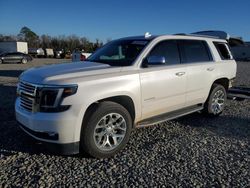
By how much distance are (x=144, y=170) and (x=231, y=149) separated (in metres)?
1.69

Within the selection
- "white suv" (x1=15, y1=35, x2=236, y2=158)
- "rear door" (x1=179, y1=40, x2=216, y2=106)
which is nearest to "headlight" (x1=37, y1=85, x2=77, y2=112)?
"white suv" (x1=15, y1=35, x2=236, y2=158)

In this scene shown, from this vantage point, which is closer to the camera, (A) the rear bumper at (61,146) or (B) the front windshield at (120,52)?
(A) the rear bumper at (61,146)

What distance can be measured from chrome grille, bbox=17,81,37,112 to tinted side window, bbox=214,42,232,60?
4.41m

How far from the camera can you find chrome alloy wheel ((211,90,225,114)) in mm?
6438

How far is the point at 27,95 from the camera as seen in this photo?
4.00m

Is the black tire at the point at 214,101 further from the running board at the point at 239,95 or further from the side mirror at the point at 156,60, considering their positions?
the side mirror at the point at 156,60

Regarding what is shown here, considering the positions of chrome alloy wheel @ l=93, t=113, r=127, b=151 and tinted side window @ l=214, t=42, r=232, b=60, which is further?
tinted side window @ l=214, t=42, r=232, b=60

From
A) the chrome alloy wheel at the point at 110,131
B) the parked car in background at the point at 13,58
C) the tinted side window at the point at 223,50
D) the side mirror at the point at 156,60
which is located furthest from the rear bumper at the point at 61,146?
the parked car in background at the point at 13,58

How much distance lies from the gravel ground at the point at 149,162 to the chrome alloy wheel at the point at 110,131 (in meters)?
0.22

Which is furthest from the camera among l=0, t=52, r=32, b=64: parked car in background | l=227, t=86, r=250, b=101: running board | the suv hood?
l=0, t=52, r=32, b=64: parked car in background

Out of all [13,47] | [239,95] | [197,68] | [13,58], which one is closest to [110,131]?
[197,68]

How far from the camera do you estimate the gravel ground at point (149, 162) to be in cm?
348

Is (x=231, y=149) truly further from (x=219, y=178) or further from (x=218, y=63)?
(x=218, y=63)

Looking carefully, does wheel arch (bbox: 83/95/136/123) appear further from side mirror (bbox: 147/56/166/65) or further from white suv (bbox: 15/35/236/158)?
side mirror (bbox: 147/56/166/65)
